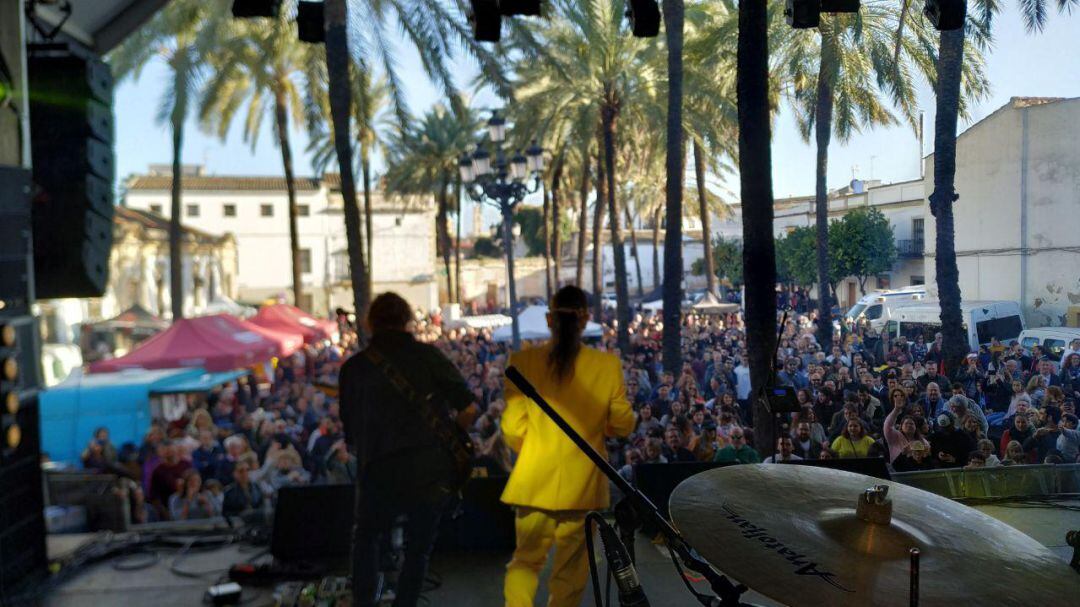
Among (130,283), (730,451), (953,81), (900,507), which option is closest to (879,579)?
(900,507)

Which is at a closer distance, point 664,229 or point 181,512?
point 181,512

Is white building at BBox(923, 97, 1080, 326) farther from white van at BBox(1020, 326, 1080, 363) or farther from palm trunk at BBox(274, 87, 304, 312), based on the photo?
palm trunk at BBox(274, 87, 304, 312)

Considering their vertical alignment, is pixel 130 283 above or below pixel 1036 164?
below

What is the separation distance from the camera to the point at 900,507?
200 centimetres

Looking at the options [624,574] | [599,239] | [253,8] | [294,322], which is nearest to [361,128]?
[294,322]

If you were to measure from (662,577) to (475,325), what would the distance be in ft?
17.6

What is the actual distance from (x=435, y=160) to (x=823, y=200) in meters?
6.78

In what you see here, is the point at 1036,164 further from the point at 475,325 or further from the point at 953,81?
the point at 475,325

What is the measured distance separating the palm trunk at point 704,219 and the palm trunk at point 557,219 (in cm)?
310

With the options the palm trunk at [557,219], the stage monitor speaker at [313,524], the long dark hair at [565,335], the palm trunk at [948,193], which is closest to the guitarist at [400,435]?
the long dark hair at [565,335]

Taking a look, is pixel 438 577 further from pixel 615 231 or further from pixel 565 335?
pixel 615 231

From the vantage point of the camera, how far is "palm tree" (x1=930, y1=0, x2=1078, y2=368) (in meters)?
5.78

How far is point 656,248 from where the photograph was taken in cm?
792

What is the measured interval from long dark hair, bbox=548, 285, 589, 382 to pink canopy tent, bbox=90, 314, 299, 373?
6443 mm
